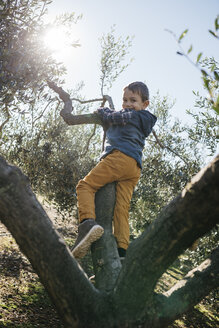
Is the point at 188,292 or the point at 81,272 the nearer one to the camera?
the point at 81,272

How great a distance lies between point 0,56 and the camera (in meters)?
3.94

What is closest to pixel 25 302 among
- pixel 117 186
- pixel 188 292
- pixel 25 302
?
pixel 25 302

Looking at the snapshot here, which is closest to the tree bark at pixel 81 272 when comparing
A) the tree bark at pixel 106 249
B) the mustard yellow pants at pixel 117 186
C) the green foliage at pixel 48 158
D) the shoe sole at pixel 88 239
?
the tree bark at pixel 106 249

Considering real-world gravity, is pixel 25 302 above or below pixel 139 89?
below

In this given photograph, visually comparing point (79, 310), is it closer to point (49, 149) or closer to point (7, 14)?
point (7, 14)

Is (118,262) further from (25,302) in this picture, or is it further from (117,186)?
(25,302)

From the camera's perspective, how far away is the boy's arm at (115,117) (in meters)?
3.61

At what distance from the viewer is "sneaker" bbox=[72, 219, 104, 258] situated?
246cm

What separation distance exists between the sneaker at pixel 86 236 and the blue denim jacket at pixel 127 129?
1.16m

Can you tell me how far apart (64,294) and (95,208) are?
3.80ft

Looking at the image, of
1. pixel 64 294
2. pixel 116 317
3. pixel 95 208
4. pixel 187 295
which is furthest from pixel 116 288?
pixel 95 208

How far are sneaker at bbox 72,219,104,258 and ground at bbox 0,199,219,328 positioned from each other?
6.94ft

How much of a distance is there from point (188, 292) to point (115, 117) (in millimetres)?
2254

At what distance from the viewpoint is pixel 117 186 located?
130 inches
